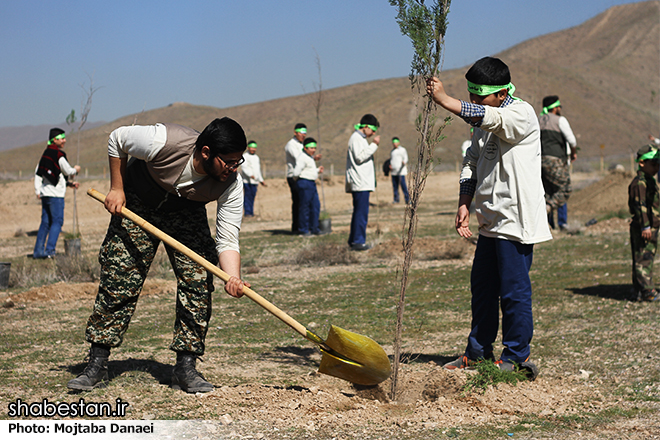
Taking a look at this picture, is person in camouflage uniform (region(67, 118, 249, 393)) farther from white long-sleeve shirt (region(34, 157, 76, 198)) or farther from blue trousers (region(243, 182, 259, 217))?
blue trousers (region(243, 182, 259, 217))

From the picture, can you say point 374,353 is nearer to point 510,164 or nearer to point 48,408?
point 510,164

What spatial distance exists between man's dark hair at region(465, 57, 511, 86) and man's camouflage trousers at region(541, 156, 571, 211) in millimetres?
8260

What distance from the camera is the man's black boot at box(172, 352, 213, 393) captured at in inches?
175

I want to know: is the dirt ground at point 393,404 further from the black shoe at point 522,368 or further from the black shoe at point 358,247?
the black shoe at point 358,247

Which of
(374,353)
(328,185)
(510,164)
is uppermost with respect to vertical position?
(510,164)

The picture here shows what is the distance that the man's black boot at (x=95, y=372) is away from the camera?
4355mm

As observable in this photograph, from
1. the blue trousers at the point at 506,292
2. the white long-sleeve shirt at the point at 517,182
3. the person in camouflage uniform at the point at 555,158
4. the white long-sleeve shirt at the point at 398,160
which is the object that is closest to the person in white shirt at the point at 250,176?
the white long-sleeve shirt at the point at 398,160

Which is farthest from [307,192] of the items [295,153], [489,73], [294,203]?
[489,73]

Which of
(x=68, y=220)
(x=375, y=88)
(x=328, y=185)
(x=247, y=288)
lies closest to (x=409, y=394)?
(x=247, y=288)

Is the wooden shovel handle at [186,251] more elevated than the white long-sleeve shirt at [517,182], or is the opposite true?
the white long-sleeve shirt at [517,182]

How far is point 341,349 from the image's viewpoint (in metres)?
4.38

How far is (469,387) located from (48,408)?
8.75 ft

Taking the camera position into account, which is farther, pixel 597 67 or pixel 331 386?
pixel 597 67

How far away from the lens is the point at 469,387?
4.36 metres
